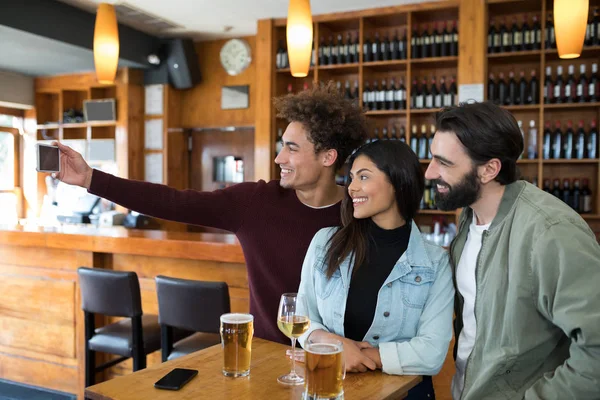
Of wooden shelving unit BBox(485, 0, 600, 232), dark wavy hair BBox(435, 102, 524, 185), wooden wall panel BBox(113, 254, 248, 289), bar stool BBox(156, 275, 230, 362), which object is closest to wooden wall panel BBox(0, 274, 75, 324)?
wooden wall panel BBox(113, 254, 248, 289)

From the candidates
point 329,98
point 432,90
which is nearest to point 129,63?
point 432,90

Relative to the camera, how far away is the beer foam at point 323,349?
1.26m

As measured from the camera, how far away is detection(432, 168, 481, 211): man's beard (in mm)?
1476

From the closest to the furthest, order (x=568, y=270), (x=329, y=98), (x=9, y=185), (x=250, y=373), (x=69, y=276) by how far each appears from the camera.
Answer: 1. (x=568, y=270)
2. (x=250, y=373)
3. (x=329, y=98)
4. (x=69, y=276)
5. (x=9, y=185)

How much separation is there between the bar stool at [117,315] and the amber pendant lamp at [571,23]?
244 cm

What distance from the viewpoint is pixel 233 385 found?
1388 mm

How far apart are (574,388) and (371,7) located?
4.64 meters

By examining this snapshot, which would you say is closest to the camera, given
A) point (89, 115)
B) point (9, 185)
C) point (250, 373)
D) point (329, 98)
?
point (250, 373)

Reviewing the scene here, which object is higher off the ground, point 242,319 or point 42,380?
point 242,319

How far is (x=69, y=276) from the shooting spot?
3.54 metres

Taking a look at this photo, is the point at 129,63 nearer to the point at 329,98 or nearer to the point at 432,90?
the point at 432,90

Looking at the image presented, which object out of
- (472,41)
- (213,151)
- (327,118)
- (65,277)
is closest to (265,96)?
(213,151)

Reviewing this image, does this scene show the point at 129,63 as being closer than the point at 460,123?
No

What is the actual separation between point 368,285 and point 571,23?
1906mm
